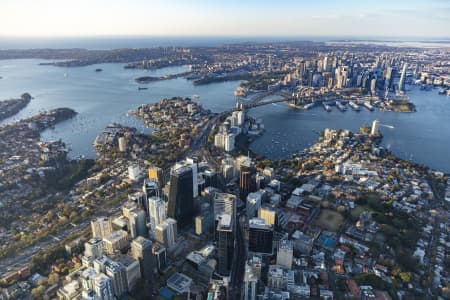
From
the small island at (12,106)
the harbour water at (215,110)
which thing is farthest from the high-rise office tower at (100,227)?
the small island at (12,106)

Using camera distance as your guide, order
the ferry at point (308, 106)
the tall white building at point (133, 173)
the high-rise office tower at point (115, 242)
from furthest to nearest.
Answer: the ferry at point (308, 106)
the tall white building at point (133, 173)
the high-rise office tower at point (115, 242)

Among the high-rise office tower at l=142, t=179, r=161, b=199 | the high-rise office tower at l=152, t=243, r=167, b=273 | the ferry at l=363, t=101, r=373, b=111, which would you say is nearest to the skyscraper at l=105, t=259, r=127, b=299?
the high-rise office tower at l=152, t=243, r=167, b=273

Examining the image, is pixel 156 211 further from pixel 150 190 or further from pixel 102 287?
pixel 102 287

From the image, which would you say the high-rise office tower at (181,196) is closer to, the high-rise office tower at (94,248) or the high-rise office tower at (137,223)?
the high-rise office tower at (137,223)

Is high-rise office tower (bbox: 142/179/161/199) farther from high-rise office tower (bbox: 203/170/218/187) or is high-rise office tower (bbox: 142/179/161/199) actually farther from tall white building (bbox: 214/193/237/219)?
tall white building (bbox: 214/193/237/219)

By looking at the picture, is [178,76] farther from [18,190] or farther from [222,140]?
[18,190]

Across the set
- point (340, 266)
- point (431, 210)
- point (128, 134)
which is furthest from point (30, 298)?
point (431, 210)
